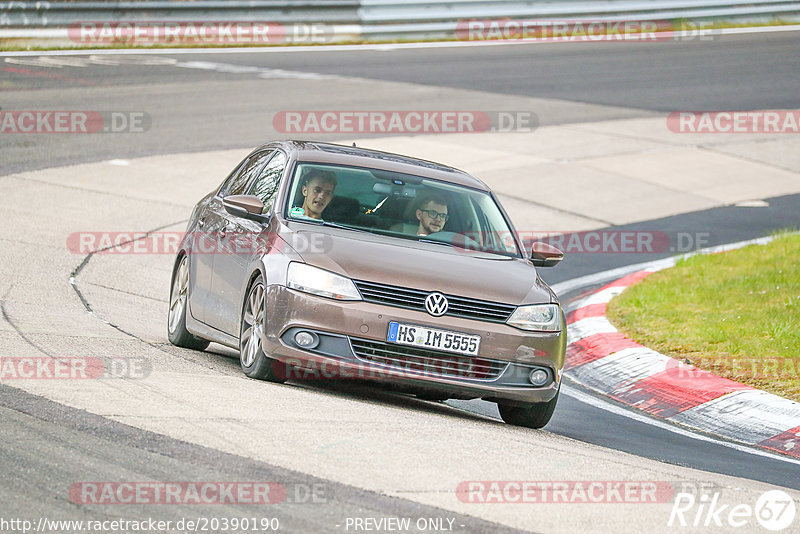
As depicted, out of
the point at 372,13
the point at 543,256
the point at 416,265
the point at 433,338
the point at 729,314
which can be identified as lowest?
the point at 729,314

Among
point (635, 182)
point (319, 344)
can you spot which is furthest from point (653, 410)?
point (635, 182)

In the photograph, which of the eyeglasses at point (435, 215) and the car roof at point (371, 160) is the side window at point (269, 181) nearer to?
the car roof at point (371, 160)

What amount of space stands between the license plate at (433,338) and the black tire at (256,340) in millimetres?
779

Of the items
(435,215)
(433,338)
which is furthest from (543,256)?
(433,338)

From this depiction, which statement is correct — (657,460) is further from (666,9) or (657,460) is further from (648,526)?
(666,9)

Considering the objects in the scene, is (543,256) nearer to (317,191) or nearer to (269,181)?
(317,191)

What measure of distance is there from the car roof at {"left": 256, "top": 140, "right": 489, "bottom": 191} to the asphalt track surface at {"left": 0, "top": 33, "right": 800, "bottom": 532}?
1.60m

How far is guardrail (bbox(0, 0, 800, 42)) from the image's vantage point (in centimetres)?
2616

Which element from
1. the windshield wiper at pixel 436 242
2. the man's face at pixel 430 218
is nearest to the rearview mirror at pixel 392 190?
the man's face at pixel 430 218

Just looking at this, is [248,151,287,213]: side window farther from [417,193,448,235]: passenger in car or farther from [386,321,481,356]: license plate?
[386,321,481,356]: license plate

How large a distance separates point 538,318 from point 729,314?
13.3ft

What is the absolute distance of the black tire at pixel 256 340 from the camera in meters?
7.96

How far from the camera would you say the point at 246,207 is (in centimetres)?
859

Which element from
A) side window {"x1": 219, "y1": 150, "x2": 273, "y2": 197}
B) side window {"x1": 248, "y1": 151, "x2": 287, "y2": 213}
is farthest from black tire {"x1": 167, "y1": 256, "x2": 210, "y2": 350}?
side window {"x1": 248, "y1": 151, "x2": 287, "y2": 213}
